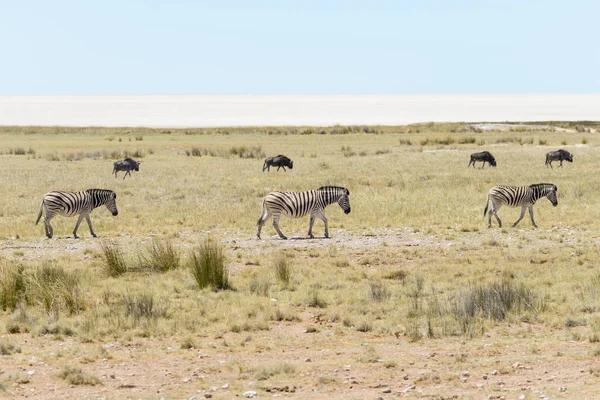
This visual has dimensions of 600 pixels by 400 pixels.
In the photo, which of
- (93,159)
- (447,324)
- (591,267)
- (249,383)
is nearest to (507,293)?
(447,324)

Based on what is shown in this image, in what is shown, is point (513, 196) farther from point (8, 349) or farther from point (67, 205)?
point (8, 349)

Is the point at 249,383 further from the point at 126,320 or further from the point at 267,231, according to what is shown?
the point at 267,231

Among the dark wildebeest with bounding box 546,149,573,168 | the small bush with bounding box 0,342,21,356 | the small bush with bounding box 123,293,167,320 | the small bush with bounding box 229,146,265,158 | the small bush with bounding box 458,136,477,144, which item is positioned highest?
the small bush with bounding box 458,136,477,144

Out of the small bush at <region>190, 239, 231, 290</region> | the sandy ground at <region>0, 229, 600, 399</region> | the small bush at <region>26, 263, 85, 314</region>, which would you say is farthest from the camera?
the small bush at <region>190, 239, 231, 290</region>

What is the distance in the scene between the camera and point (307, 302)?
47.5ft

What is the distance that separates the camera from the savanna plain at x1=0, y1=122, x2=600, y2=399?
10.1 metres

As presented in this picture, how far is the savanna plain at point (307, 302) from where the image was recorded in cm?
1007

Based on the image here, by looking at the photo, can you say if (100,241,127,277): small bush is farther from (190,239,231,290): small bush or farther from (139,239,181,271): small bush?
(190,239,231,290): small bush

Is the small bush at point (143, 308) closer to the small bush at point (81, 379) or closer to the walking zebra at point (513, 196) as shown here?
the small bush at point (81, 379)

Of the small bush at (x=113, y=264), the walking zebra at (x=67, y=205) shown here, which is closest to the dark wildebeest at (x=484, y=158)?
the walking zebra at (x=67, y=205)

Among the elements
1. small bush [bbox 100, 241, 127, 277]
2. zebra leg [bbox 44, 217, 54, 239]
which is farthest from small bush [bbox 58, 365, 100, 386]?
zebra leg [bbox 44, 217, 54, 239]

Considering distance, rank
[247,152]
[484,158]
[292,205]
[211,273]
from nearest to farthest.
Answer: [211,273] → [292,205] → [484,158] → [247,152]

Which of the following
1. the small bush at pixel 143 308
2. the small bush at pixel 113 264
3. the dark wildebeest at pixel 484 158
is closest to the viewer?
the small bush at pixel 143 308

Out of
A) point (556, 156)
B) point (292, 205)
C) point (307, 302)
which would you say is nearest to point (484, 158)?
point (556, 156)
